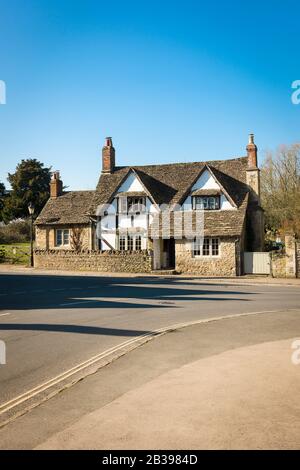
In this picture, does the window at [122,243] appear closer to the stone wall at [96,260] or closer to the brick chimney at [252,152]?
the stone wall at [96,260]

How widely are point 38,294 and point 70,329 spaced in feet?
30.4

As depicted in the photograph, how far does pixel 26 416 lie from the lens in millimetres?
5980

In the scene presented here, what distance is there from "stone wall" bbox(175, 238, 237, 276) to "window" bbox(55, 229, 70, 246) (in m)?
12.6

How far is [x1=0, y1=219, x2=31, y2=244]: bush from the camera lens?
6223cm

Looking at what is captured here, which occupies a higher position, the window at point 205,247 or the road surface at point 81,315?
the window at point 205,247

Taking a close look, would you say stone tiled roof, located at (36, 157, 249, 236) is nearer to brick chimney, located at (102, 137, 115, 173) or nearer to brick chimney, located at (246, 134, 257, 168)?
brick chimney, located at (102, 137, 115, 173)

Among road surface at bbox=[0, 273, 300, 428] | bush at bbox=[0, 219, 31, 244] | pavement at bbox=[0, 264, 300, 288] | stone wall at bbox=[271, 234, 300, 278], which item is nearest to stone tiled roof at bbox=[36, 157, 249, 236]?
stone wall at bbox=[271, 234, 300, 278]

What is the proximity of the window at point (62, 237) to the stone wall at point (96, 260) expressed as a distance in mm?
3876

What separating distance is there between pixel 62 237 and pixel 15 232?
980 inches

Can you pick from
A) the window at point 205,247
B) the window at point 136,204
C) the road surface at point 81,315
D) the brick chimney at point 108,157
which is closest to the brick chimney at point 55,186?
the brick chimney at point 108,157

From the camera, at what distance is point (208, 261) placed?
34031 mm

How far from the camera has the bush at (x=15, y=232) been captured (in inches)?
2450
